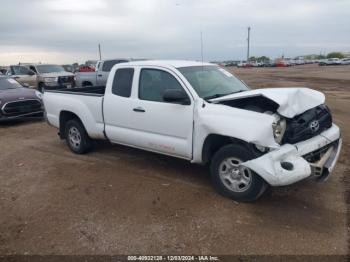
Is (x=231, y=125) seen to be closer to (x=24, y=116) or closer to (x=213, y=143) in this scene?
(x=213, y=143)

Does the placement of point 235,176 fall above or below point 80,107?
below

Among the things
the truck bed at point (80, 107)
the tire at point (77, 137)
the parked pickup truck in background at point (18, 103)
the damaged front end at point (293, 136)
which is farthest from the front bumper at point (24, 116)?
the damaged front end at point (293, 136)

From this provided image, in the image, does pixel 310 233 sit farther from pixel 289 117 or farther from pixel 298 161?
pixel 289 117

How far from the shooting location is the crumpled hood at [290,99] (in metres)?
4.51

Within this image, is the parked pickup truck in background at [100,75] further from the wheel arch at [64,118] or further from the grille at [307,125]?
the grille at [307,125]

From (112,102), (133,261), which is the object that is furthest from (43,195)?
(133,261)

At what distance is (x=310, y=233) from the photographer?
13.4ft

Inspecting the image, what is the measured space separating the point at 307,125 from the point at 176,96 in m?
1.75

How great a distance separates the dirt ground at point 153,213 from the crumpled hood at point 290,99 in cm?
121

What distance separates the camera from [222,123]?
4.78 meters

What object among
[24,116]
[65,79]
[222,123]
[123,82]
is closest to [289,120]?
[222,123]

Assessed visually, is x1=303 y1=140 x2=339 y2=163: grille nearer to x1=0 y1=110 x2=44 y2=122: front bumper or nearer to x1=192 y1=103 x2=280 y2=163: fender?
x1=192 y1=103 x2=280 y2=163: fender

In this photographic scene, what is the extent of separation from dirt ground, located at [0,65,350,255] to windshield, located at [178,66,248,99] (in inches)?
53.3

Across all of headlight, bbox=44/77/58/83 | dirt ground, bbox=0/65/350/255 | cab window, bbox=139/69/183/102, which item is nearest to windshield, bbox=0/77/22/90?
headlight, bbox=44/77/58/83
